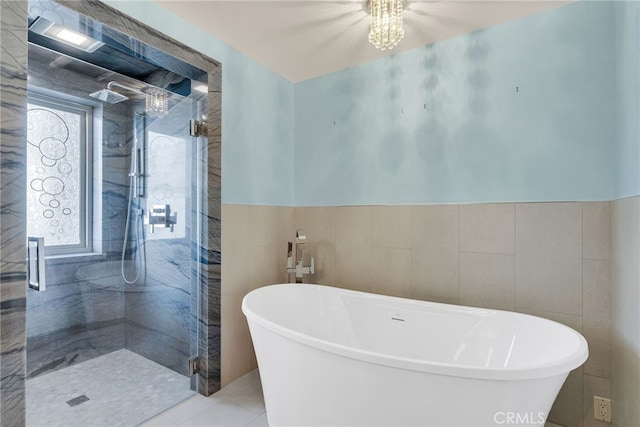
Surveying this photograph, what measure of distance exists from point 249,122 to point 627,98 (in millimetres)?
2111

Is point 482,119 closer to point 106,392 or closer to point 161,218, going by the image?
point 161,218

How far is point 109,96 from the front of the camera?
2.25 m

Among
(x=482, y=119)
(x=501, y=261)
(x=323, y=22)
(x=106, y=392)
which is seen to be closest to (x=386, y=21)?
(x=323, y=22)

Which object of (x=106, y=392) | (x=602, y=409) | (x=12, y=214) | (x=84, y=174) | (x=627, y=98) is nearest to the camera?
(x=12, y=214)

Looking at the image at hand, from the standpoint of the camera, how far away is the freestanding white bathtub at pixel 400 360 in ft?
3.35

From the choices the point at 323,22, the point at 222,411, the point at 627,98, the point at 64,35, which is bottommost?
the point at 222,411

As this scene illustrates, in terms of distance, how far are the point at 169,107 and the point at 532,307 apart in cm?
271

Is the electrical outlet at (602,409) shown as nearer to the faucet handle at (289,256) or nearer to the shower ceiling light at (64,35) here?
the faucet handle at (289,256)

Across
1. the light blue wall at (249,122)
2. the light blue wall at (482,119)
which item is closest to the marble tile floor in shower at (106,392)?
the light blue wall at (249,122)

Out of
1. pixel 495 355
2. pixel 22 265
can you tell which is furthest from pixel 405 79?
pixel 22 265

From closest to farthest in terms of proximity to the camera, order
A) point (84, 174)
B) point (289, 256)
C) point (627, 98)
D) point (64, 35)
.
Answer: point (627, 98) → point (64, 35) → point (84, 174) → point (289, 256)

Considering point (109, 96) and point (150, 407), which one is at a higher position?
point (109, 96)

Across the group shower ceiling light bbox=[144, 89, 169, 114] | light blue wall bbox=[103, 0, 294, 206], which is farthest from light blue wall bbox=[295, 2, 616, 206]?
shower ceiling light bbox=[144, 89, 169, 114]

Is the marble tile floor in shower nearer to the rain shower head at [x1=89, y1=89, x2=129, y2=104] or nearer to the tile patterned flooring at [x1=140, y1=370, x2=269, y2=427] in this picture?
the tile patterned flooring at [x1=140, y1=370, x2=269, y2=427]
